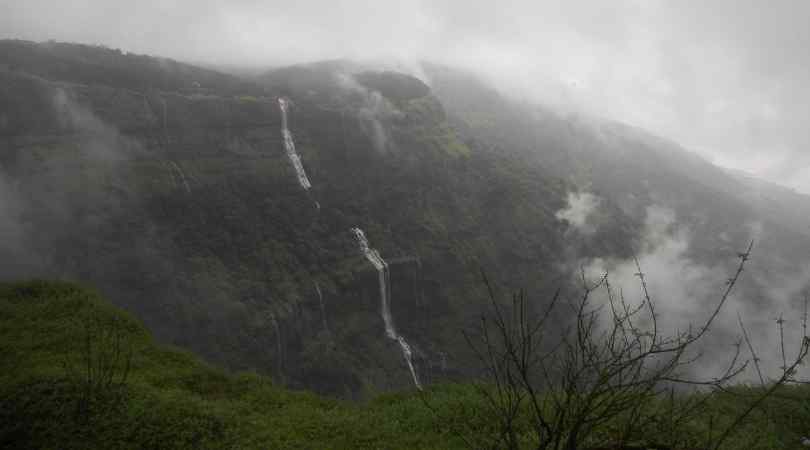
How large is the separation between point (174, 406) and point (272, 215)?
1497 inches

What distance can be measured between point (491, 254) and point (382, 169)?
49.3 feet

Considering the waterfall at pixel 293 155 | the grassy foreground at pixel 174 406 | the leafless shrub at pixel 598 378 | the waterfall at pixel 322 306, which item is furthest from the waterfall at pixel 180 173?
the leafless shrub at pixel 598 378

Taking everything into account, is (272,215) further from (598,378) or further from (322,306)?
(598,378)

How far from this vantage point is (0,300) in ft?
39.7

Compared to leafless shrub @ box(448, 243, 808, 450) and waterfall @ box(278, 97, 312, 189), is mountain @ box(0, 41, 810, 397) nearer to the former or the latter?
waterfall @ box(278, 97, 312, 189)

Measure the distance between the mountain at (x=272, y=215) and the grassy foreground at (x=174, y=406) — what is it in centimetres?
2525

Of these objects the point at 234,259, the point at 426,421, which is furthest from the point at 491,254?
the point at 426,421

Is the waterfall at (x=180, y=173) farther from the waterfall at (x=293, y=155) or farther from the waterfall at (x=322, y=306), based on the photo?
the waterfall at (x=322, y=306)

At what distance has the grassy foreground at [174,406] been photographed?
27.0 feet

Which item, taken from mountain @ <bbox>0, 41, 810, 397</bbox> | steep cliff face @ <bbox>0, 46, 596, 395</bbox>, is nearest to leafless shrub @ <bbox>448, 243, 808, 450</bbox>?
steep cliff face @ <bbox>0, 46, 596, 395</bbox>

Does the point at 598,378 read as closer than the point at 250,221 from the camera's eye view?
Yes

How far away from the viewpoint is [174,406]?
888cm

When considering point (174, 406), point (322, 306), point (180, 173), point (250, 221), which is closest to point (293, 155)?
point (250, 221)

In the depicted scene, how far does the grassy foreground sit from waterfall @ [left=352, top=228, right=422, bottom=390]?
32260 millimetres
